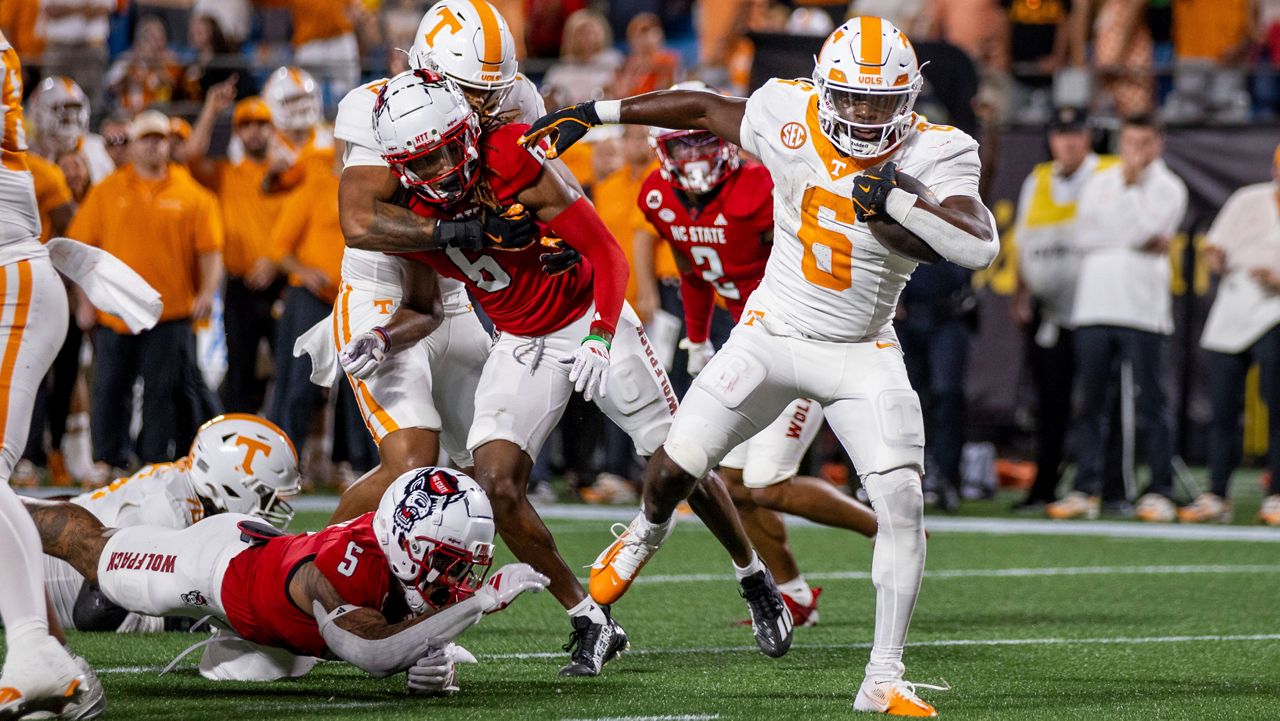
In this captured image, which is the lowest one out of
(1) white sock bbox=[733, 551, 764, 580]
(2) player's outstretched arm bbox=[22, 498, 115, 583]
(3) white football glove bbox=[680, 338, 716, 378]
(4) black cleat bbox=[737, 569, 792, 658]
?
(4) black cleat bbox=[737, 569, 792, 658]

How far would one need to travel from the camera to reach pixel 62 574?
590cm

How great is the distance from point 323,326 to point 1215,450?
5.75 metres

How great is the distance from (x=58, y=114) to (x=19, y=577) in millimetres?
6697

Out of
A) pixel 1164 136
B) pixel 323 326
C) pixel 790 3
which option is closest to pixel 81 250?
pixel 323 326

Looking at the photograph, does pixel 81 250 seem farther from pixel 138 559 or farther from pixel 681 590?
pixel 681 590

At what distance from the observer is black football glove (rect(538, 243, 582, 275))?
5680 mm

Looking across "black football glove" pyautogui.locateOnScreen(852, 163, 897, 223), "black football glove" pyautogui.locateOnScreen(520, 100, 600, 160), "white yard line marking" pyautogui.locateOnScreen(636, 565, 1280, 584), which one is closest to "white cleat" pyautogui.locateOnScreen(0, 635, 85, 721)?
"black football glove" pyautogui.locateOnScreen(520, 100, 600, 160)

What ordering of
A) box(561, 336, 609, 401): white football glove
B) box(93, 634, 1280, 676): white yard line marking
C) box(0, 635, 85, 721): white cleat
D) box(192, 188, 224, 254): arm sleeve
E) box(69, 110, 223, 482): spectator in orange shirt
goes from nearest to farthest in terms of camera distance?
box(0, 635, 85, 721): white cleat → box(561, 336, 609, 401): white football glove → box(93, 634, 1280, 676): white yard line marking → box(69, 110, 223, 482): spectator in orange shirt → box(192, 188, 224, 254): arm sleeve

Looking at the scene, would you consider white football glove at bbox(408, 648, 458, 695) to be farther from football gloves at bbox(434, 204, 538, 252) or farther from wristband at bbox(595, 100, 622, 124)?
wristband at bbox(595, 100, 622, 124)

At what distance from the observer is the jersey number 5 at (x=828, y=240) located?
5.09 m

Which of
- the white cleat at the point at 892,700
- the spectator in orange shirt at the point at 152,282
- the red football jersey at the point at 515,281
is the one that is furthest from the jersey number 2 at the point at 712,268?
the spectator in orange shirt at the point at 152,282

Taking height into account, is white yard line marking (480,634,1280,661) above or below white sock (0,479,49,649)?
below

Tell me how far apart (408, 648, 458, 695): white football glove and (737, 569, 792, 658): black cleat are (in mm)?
1290

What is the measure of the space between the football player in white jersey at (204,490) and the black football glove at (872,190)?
2481mm
